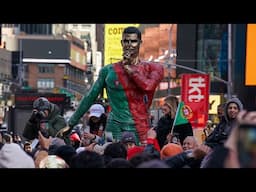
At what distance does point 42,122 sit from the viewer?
725 cm

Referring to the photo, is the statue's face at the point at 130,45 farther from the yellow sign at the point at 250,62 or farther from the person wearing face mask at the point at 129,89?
the yellow sign at the point at 250,62

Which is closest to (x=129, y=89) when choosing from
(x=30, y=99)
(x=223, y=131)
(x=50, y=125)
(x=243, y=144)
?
(x=223, y=131)

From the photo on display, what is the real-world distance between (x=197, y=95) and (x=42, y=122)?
9.94m

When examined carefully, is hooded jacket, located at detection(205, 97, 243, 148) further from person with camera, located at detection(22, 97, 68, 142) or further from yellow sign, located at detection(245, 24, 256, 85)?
yellow sign, located at detection(245, 24, 256, 85)

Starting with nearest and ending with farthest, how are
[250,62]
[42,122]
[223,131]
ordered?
[223,131] → [42,122] → [250,62]

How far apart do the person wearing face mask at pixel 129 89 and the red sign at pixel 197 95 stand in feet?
24.0

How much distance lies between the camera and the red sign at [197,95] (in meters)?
14.9

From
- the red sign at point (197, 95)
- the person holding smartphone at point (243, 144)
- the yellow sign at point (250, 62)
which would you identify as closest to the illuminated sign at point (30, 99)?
the red sign at point (197, 95)

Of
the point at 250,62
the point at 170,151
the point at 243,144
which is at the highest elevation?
the point at 250,62

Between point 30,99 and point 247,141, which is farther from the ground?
point 247,141

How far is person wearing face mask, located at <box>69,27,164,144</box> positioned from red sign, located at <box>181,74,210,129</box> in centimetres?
733

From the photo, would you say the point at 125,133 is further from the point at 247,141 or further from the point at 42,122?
the point at 247,141

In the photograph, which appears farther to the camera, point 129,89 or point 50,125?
point 50,125
